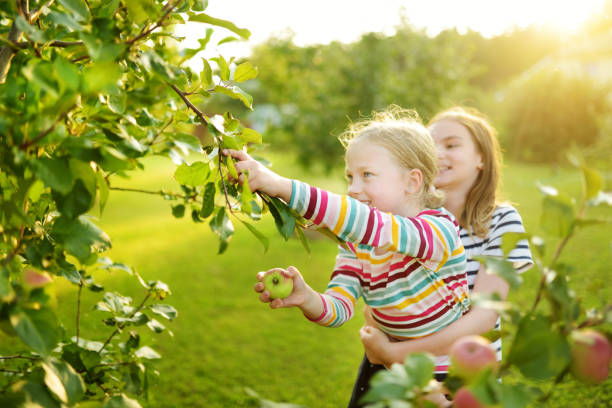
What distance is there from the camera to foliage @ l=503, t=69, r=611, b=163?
19328mm

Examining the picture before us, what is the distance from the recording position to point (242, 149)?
1310 millimetres

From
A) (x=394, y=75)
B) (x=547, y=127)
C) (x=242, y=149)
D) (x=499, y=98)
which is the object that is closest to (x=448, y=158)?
(x=242, y=149)

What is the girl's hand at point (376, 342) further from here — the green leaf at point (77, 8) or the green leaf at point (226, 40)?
the green leaf at point (77, 8)

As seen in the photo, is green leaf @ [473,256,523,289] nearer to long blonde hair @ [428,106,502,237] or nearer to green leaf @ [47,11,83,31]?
green leaf @ [47,11,83,31]

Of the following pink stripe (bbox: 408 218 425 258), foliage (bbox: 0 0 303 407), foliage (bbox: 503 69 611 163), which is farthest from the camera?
foliage (bbox: 503 69 611 163)

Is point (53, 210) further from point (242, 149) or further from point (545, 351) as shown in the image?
point (545, 351)

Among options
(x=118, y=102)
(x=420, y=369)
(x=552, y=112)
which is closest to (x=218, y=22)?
(x=118, y=102)

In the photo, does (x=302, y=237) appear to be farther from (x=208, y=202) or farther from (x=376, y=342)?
(x=376, y=342)

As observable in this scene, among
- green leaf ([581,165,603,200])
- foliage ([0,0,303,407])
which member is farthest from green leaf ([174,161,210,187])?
green leaf ([581,165,603,200])

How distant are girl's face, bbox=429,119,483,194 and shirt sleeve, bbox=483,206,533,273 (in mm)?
232

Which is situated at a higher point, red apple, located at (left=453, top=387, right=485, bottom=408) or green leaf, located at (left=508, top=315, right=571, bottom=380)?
green leaf, located at (left=508, top=315, right=571, bottom=380)

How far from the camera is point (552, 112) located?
20219mm

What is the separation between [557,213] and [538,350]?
23 centimetres

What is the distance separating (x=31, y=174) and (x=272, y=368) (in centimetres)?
296
